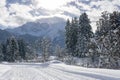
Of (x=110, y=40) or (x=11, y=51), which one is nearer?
(x=110, y=40)

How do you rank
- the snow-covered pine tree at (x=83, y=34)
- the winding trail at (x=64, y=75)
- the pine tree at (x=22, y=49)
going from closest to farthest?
the winding trail at (x=64, y=75), the snow-covered pine tree at (x=83, y=34), the pine tree at (x=22, y=49)

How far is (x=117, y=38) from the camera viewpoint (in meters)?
49.0

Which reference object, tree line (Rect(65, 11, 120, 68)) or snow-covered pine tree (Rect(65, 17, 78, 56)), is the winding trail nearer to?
tree line (Rect(65, 11, 120, 68))

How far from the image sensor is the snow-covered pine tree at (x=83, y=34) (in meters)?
69.8

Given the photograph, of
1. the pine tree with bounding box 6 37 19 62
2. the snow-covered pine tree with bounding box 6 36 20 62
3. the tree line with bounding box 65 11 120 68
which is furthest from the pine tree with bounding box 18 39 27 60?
the tree line with bounding box 65 11 120 68

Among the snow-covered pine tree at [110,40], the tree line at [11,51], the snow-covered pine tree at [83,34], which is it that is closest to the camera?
the snow-covered pine tree at [110,40]

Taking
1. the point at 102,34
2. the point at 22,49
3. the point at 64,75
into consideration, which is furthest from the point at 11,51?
the point at 64,75

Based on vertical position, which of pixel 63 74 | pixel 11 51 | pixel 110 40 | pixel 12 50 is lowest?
pixel 63 74

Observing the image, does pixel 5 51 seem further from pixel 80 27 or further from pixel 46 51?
pixel 80 27

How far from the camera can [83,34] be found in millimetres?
70938

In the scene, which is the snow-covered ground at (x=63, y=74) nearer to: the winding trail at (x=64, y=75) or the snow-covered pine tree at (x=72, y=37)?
the winding trail at (x=64, y=75)

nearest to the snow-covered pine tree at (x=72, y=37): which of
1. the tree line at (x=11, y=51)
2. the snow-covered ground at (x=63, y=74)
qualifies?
the tree line at (x=11, y=51)

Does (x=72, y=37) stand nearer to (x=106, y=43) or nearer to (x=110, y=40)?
(x=106, y=43)

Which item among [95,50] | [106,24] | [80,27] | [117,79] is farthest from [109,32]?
[117,79]
